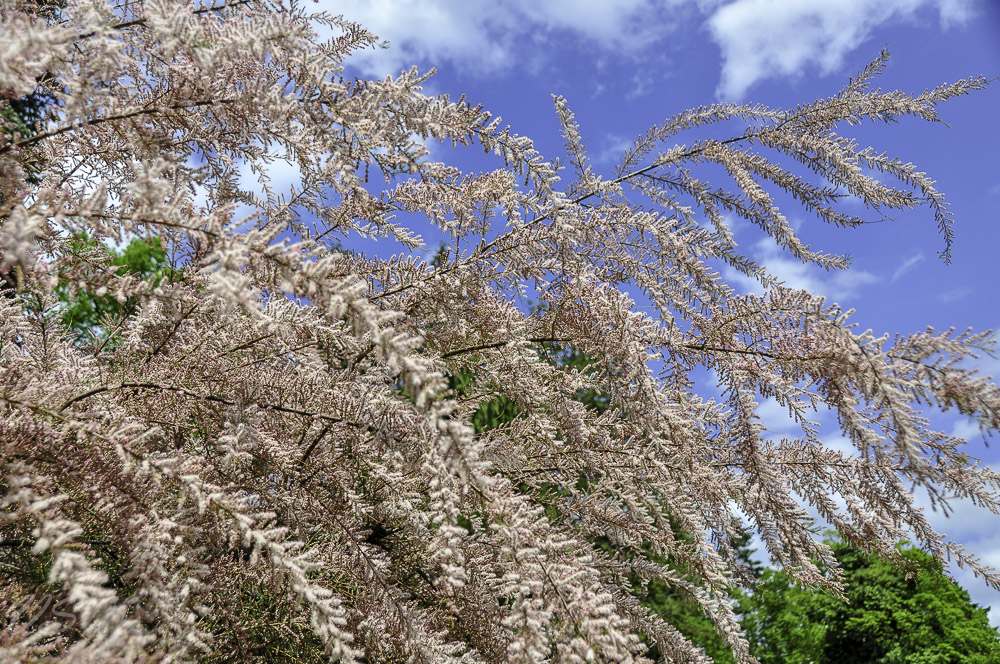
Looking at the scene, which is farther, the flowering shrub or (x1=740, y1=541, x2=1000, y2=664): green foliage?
(x1=740, y1=541, x2=1000, y2=664): green foliage

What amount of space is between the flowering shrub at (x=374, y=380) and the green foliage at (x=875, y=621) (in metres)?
9.20

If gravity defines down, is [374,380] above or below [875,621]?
below

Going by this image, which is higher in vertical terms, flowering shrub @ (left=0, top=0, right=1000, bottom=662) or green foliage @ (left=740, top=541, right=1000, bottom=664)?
green foliage @ (left=740, top=541, right=1000, bottom=664)

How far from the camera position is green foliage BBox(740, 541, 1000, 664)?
37.1ft

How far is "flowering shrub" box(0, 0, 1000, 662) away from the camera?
1.71 m

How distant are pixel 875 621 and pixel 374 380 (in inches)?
487

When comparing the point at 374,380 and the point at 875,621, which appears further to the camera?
the point at 875,621

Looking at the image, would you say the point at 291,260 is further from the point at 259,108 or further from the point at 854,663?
the point at 854,663

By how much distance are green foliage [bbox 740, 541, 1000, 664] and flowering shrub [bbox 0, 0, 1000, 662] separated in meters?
9.20

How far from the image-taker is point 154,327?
3.34m

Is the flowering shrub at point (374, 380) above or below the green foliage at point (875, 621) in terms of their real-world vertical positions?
below

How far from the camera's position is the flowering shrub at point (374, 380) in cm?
171

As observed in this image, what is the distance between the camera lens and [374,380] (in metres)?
2.62

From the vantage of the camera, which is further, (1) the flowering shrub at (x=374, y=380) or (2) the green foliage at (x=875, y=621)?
(2) the green foliage at (x=875, y=621)
